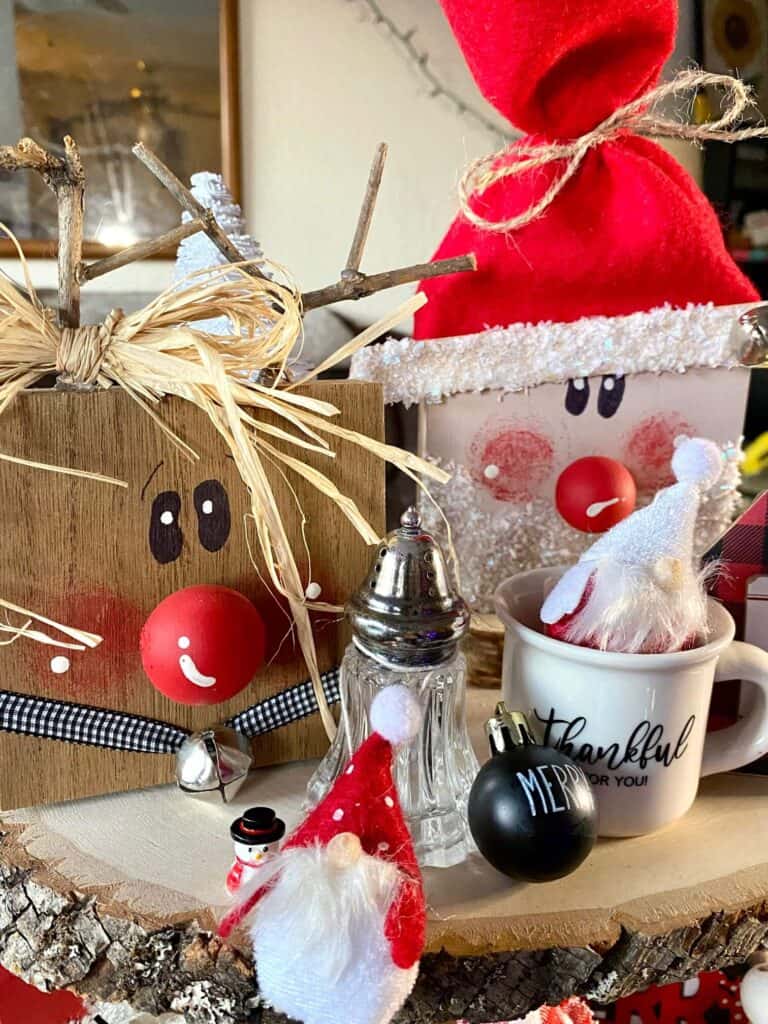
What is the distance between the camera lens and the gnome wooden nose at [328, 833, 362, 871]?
14.5 inches

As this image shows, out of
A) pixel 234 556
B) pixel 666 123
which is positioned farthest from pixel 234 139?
pixel 234 556

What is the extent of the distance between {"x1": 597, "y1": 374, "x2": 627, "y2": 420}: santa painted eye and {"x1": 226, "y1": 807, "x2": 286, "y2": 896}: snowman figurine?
1.23 ft

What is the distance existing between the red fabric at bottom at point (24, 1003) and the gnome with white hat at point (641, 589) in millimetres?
460

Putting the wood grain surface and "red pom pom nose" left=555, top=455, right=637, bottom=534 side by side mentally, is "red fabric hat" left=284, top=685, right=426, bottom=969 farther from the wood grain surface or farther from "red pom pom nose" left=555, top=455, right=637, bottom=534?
"red pom pom nose" left=555, top=455, right=637, bottom=534

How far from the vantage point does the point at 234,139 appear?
2117 mm

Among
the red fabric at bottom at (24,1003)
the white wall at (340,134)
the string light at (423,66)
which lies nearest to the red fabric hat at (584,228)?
the red fabric at bottom at (24,1003)

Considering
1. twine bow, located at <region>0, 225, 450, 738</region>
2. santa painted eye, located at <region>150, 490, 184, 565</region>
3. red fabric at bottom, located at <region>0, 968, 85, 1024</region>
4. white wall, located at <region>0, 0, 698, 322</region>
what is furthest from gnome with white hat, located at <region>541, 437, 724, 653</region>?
white wall, located at <region>0, 0, 698, 322</region>

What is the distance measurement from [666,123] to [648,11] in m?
0.08

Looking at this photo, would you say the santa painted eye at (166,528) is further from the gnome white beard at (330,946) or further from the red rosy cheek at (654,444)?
the red rosy cheek at (654,444)

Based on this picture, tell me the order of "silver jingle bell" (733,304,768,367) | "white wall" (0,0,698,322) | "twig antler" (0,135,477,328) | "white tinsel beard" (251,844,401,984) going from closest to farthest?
1. "white tinsel beard" (251,844,401,984)
2. "twig antler" (0,135,477,328)
3. "silver jingle bell" (733,304,768,367)
4. "white wall" (0,0,698,322)

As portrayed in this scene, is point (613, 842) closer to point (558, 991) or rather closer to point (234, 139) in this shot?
point (558, 991)

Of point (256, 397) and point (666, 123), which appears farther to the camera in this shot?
point (666, 123)

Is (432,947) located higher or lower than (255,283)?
lower

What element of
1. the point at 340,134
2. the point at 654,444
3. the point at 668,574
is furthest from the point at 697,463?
the point at 340,134
